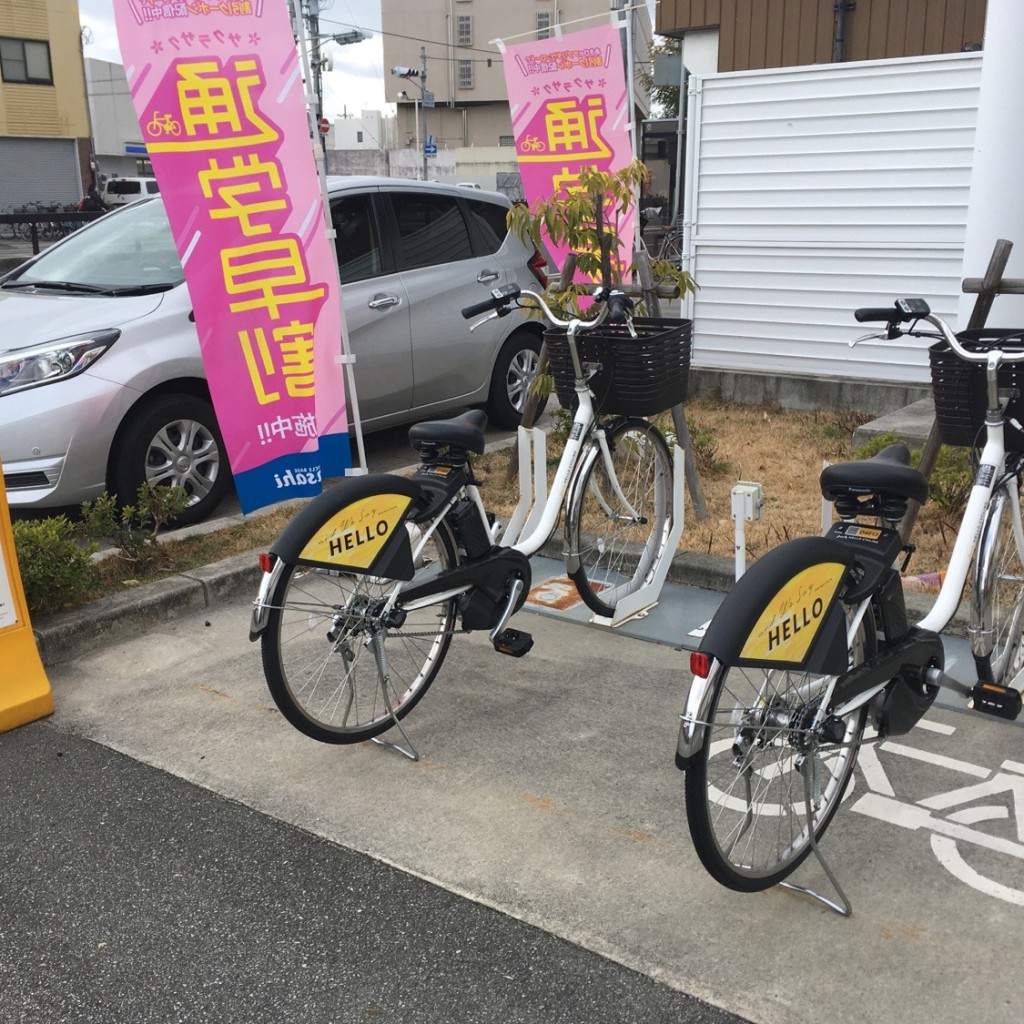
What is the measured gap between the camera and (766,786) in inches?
113

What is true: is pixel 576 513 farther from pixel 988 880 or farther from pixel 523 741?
pixel 988 880

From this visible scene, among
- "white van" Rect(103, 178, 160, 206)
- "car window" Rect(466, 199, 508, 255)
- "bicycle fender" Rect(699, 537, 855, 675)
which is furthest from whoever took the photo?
"white van" Rect(103, 178, 160, 206)

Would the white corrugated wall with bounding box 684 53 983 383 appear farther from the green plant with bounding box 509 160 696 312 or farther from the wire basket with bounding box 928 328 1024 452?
the wire basket with bounding box 928 328 1024 452

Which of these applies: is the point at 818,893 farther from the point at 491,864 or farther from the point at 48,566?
the point at 48,566

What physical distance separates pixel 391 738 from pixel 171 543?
2152 mm

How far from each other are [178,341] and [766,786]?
4.14 m

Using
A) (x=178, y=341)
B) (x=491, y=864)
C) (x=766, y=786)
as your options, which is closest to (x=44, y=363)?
(x=178, y=341)

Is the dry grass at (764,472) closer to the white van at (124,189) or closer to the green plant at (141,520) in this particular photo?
the green plant at (141,520)

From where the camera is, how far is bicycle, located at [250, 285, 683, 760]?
333 cm

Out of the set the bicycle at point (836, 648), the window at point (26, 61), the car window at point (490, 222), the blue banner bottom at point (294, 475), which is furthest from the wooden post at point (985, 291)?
the window at point (26, 61)

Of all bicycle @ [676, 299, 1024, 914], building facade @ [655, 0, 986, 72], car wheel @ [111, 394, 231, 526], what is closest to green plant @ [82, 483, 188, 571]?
car wheel @ [111, 394, 231, 526]

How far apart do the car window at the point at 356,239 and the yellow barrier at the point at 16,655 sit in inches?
128

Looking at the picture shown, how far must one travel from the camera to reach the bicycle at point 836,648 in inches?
98.3

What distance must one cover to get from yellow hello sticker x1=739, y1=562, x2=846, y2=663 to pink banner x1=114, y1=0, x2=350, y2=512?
3.40 meters
